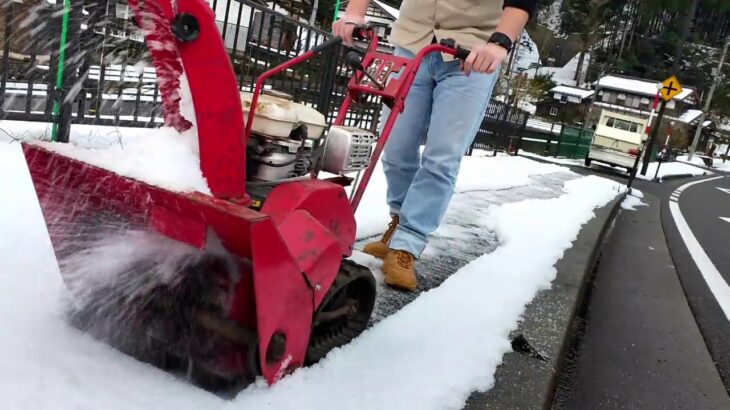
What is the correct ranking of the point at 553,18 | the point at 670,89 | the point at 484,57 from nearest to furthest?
the point at 484,57 → the point at 670,89 → the point at 553,18

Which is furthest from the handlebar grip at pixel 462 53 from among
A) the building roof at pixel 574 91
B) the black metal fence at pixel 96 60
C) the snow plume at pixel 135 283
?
the building roof at pixel 574 91

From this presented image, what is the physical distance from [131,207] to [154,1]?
1.36 ft

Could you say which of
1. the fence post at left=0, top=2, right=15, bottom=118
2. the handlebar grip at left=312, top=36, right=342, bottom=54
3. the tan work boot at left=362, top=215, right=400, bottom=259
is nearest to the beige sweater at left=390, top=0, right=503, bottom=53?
the handlebar grip at left=312, top=36, right=342, bottom=54

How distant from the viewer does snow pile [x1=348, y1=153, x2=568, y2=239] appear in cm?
349

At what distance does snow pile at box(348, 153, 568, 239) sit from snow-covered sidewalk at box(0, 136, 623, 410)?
0.16 feet

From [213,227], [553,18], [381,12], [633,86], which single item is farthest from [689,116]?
[213,227]

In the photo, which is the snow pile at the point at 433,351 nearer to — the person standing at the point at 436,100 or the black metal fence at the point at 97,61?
the person standing at the point at 436,100

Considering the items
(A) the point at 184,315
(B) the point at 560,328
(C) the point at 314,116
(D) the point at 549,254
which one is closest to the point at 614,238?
(D) the point at 549,254

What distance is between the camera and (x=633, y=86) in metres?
50.6

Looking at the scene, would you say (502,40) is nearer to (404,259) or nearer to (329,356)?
(404,259)

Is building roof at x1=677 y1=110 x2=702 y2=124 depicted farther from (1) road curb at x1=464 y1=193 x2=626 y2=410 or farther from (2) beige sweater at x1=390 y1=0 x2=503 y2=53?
(2) beige sweater at x1=390 y1=0 x2=503 y2=53

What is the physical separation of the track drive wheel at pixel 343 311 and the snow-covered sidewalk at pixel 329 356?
37 millimetres

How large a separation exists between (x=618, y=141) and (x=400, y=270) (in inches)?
779

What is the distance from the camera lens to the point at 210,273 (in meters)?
1.30
